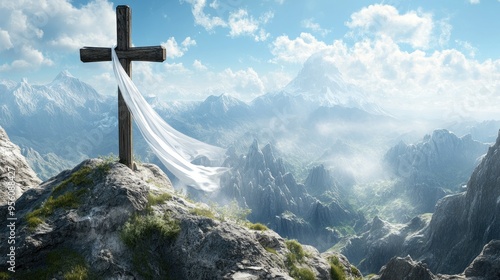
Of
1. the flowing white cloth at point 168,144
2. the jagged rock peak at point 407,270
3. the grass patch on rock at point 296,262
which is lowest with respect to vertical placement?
the jagged rock peak at point 407,270

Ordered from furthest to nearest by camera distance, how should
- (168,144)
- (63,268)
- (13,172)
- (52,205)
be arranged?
(13,172) < (168,144) < (52,205) < (63,268)

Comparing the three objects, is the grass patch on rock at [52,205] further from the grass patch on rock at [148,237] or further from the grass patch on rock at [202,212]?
the grass patch on rock at [202,212]

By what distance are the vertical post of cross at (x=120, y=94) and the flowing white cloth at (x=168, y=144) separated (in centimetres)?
48

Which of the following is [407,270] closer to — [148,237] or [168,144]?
[168,144]

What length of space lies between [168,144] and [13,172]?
41.8 ft

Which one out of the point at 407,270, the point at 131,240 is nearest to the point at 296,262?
the point at 131,240

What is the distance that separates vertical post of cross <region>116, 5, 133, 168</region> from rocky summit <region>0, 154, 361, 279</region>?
111 centimetres

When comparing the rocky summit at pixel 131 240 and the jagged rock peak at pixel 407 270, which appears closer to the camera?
the rocky summit at pixel 131 240

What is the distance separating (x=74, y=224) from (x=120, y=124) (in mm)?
5379

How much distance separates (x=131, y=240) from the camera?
1318 cm

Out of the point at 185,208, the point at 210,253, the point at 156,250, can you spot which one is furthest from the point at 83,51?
the point at 210,253

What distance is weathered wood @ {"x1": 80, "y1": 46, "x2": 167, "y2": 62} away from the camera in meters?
15.7

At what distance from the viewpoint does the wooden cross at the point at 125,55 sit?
15898mm

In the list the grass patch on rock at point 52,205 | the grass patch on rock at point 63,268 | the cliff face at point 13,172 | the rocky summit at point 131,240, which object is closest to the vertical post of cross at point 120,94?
the rocky summit at point 131,240
